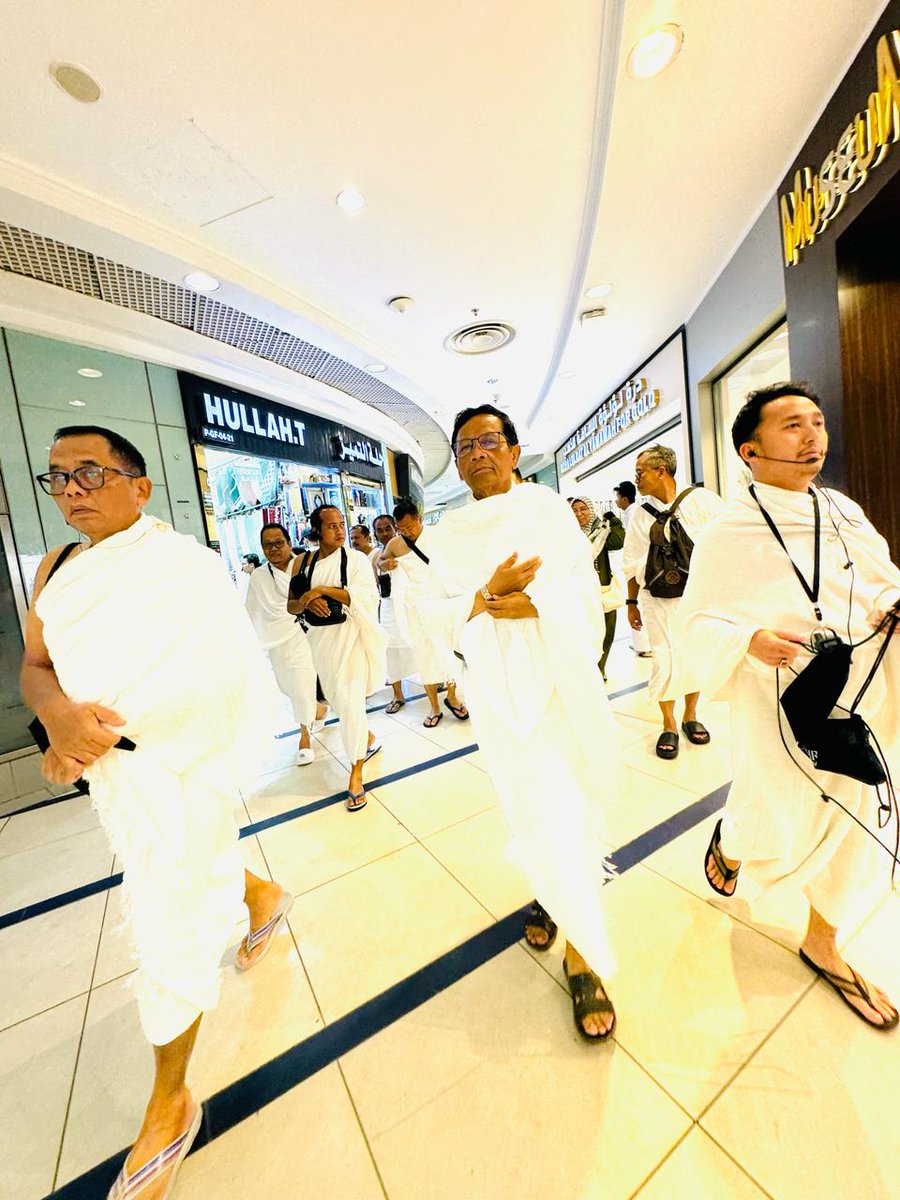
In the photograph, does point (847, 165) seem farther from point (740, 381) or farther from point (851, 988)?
point (851, 988)

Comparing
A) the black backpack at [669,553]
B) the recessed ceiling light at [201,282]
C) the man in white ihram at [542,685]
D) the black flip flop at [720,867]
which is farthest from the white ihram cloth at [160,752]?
the recessed ceiling light at [201,282]

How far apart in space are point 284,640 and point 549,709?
266 centimetres

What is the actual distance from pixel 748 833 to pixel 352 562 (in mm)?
2352

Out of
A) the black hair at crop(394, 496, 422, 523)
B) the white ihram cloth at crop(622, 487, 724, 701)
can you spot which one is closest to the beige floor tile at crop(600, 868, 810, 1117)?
the white ihram cloth at crop(622, 487, 724, 701)

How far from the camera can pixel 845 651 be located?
1039mm

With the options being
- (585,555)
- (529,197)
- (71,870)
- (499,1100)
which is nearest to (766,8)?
(529,197)

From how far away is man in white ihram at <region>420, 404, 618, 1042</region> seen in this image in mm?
1194

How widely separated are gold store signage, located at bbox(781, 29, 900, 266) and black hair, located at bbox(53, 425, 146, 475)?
3327mm

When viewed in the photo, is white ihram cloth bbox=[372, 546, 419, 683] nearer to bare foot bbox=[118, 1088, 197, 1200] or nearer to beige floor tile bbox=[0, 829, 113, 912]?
beige floor tile bbox=[0, 829, 113, 912]

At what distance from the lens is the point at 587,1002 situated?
1212 mm

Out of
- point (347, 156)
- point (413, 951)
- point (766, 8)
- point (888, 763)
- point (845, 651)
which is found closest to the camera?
point (845, 651)

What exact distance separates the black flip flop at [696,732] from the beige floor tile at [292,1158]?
96.0 inches

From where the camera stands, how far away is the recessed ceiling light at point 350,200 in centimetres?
281

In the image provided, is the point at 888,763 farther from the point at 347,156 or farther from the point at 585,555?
the point at 347,156
